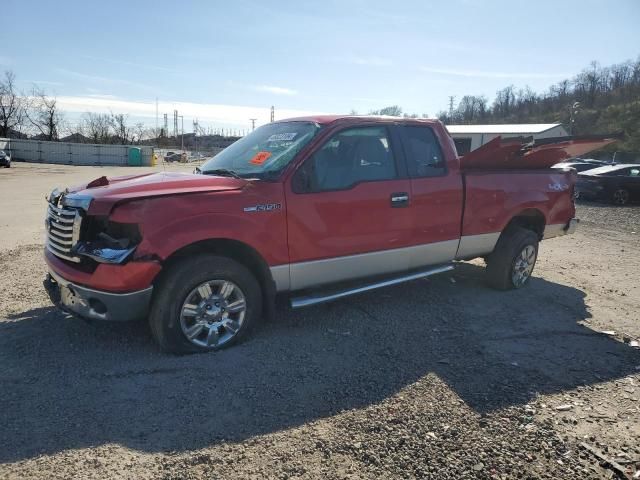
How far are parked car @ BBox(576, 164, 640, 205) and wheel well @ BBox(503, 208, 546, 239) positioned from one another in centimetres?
1454

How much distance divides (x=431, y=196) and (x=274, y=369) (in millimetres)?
2472

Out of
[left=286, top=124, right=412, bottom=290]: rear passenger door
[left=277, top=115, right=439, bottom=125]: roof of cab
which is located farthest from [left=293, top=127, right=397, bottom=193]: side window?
[left=277, top=115, right=439, bottom=125]: roof of cab

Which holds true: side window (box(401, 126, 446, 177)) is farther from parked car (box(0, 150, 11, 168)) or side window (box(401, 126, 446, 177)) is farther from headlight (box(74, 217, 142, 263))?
parked car (box(0, 150, 11, 168))

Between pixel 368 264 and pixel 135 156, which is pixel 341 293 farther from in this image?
pixel 135 156

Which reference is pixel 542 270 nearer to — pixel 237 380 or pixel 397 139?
pixel 397 139

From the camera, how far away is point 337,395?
11.7 ft

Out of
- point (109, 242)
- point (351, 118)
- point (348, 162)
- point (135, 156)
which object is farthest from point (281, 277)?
point (135, 156)

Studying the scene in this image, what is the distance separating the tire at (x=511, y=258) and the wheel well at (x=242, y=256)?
10.4 feet

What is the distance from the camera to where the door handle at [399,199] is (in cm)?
484

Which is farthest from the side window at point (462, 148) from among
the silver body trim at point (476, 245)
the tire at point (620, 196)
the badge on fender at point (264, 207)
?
the tire at point (620, 196)

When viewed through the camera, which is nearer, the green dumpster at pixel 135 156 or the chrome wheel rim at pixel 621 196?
the chrome wheel rim at pixel 621 196

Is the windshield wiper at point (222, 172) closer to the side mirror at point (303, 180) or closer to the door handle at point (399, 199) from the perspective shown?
the side mirror at point (303, 180)

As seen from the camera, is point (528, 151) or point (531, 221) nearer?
point (528, 151)

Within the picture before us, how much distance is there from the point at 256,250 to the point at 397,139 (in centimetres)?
200
